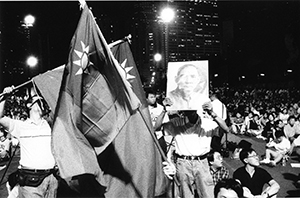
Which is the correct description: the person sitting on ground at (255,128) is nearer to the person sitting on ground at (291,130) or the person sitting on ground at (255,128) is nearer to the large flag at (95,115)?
the person sitting on ground at (291,130)

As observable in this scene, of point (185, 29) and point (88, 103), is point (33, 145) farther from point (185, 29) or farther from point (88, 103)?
point (185, 29)

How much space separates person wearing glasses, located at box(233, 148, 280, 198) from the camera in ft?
16.6

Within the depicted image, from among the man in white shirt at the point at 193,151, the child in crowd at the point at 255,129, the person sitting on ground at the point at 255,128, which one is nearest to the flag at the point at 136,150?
the man in white shirt at the point at 193,151

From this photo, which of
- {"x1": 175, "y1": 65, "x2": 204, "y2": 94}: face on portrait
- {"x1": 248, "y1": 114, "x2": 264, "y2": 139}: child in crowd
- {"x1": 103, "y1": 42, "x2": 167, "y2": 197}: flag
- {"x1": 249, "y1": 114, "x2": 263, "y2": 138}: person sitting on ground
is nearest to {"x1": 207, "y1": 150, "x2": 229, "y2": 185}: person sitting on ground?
{"x1": 175, "y1": 65, "x2": 204, "y2": 94}: face on portrait

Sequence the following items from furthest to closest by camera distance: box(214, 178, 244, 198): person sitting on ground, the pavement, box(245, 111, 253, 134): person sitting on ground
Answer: box(245, 111, 253, 134): person sitting on ground
the pavement
box(214, 178, 244, 198): person sitting on ground

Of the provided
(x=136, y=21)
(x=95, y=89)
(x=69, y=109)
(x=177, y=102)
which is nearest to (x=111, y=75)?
(x=95, y=89)

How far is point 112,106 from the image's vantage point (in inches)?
147

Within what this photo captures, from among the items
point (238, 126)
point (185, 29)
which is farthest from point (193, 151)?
point (185, 29)

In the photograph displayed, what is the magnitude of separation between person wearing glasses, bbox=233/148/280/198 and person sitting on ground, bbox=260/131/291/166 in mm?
5174

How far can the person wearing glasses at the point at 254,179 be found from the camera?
16.6 feet

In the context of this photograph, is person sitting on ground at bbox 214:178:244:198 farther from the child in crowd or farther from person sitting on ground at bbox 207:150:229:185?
the child in crowd

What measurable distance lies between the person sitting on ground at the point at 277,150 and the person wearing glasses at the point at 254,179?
517cm

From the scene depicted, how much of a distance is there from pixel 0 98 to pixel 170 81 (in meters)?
2.35

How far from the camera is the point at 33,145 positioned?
14.7 feet
